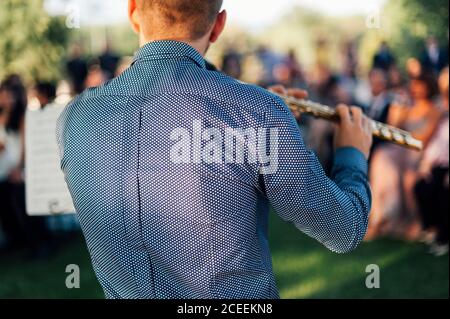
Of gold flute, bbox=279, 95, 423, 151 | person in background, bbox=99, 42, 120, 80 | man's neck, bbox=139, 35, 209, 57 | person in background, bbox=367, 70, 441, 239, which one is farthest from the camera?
person in background, bbox=99, 42, 120, 80

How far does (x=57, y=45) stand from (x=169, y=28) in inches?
146

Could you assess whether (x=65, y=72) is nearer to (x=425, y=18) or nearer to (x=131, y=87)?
(x=425, y=18)

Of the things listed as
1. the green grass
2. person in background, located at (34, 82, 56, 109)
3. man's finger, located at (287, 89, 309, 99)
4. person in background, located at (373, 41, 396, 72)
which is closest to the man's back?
man's finger, located at (287, 89, 309, 99)

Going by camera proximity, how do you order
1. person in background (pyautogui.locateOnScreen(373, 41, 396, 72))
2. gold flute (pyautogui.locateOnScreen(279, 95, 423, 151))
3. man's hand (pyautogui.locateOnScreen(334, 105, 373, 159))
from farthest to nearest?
person in background (pyautogui.locateOnScreen(373, 41, 396, 72)) → gold flute (pyautogui.locateOnScreen(279, 95, 423, 151)) → man's hand (pyautogui.locateOnScreen(334, 105, 373, 159))

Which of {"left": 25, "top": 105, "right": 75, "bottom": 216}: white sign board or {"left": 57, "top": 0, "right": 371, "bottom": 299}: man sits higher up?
{"left": 25, "top": 105, "right": 75, "bottom": 216}: white sign board

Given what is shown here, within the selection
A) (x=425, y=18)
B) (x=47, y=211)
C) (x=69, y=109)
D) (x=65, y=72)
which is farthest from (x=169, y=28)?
(x=65, y=72)

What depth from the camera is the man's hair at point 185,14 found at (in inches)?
62.0

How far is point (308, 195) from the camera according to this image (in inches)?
59.4

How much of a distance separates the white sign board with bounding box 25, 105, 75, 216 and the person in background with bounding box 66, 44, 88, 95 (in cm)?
276

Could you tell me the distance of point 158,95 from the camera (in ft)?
5.01

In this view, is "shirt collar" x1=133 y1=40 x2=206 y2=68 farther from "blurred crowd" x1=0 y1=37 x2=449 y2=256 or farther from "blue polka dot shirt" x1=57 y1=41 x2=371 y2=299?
"blurred crowd" x1=0 y1=37 x2=449 y2=256

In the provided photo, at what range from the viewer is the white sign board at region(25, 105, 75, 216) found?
3477 millimetres

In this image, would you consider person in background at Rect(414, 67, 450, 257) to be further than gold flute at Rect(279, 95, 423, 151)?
Yes

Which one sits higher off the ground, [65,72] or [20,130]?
[65,72]
